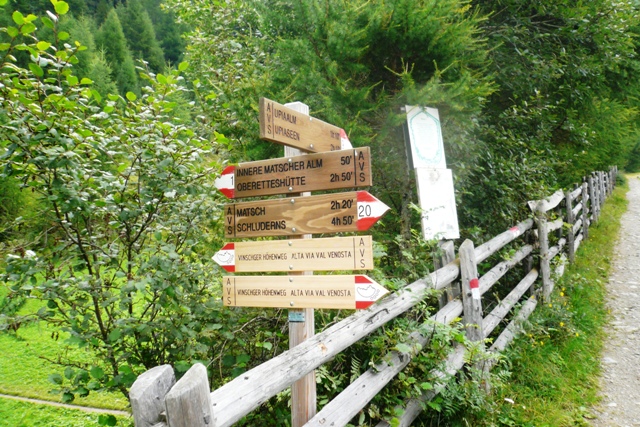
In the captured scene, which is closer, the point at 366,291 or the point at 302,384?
the point at 366,291

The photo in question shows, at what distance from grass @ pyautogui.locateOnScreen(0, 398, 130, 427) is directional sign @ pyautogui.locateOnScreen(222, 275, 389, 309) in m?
3.32

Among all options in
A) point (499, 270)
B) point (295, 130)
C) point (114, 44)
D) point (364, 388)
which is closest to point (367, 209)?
point (295, 130)

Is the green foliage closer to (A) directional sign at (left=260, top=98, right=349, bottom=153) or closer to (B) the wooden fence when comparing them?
(A) directional sign at (left=260, top=98, right=349, bottom=153)

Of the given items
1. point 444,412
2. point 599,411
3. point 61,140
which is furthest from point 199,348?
point 599,411

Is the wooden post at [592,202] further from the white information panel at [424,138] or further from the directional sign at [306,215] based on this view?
the directional sign at [306,215]

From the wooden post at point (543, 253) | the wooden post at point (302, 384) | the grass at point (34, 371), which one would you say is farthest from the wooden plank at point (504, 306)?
the grass at point (34, 371)

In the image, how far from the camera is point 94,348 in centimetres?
269

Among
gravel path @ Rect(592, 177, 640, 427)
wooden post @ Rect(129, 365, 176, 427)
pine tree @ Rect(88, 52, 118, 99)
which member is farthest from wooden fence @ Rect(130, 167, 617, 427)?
pine tree @ Rect(88, 52, 118, 99)

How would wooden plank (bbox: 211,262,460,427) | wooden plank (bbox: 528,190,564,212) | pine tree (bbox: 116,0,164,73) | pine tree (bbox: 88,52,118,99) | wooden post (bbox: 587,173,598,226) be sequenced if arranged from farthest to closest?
pine tree (bbox: 116,0,164,73)
pine tree (bbox: 88,52,118,99)
wooden post (bbox: 587,173,598,226)
wooden plank (bbox: 528,190,564,212)
wooden plank (bbox: 211,262,460,427)

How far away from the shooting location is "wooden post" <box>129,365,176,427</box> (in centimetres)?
159

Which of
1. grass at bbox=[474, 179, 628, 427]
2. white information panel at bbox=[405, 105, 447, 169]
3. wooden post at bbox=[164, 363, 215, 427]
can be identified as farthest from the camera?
white information panel at bbox=[405, 105, 447, 169]

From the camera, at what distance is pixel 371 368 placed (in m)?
3.04

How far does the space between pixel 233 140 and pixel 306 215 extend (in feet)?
4.89

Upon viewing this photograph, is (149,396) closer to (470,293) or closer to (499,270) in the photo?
(470,293)
